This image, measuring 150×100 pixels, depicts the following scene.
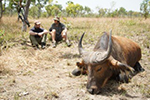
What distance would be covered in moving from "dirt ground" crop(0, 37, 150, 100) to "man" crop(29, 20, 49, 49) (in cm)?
95

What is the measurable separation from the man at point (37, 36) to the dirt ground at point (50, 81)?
3.13ft

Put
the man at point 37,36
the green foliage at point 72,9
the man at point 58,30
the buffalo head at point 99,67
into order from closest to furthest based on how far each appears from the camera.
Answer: the buffalo head at point 99,67, the man at point 37,36, the man at point 58,30, the green foliage at point 72,9

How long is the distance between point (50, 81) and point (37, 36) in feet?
12.8

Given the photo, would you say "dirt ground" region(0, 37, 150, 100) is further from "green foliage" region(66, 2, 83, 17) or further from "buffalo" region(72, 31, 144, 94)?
"green foliage" region(66, 2, 83, 17)

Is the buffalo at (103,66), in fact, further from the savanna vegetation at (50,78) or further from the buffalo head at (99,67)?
the savanna vegetation at (50,78)

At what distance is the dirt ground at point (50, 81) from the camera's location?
141 inches

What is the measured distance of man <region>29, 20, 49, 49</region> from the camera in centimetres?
749

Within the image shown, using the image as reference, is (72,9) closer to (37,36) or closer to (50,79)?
(37,36)

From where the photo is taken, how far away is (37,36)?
25.6ft

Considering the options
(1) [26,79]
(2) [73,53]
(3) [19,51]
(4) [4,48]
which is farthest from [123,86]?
(4) [4,48]

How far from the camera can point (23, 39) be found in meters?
8.27

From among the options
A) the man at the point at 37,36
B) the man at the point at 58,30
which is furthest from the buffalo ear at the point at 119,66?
the man at the point at 58,30

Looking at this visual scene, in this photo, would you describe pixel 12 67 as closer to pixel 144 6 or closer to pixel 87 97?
pixel 87 97

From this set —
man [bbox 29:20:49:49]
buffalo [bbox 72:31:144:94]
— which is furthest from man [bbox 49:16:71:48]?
buffalo [bbox 72:31:144:94]
